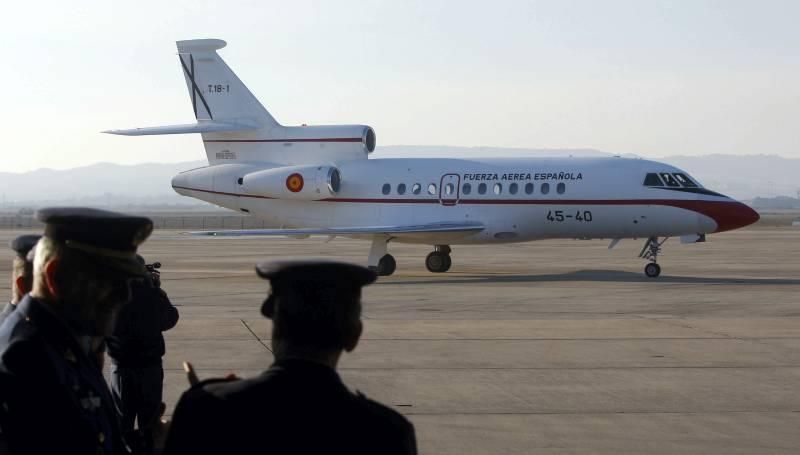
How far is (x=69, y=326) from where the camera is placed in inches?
159

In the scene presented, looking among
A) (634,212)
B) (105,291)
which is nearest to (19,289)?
(105,291)

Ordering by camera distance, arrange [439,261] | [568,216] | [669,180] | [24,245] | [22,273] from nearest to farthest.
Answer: [22,273], [24,245], [669,180], [568,216], [439,261]

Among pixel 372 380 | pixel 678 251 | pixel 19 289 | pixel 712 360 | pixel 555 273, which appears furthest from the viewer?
pixel 678 251

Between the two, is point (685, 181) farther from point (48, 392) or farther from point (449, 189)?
point (48, 392)

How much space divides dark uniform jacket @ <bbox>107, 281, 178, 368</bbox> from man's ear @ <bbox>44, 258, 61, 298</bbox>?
4.27 m

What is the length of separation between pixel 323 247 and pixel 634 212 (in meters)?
28.2

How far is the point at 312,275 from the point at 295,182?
91.8 ft

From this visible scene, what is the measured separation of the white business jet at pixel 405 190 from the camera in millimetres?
28422

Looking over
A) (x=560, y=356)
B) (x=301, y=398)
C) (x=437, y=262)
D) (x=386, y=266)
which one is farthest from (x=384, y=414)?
(x=437, y=262)

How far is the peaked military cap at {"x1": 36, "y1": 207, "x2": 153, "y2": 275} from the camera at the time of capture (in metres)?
3.96

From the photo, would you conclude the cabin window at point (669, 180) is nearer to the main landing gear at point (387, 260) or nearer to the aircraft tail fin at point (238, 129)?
the main landing gear at point (387, 260)

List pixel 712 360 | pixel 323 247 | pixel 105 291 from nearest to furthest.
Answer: pixel 105 291
pixel 712 360
pixel 323 247

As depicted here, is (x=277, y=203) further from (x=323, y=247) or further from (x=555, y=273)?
(x=323, y=247)

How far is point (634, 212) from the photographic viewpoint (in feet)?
93.1
